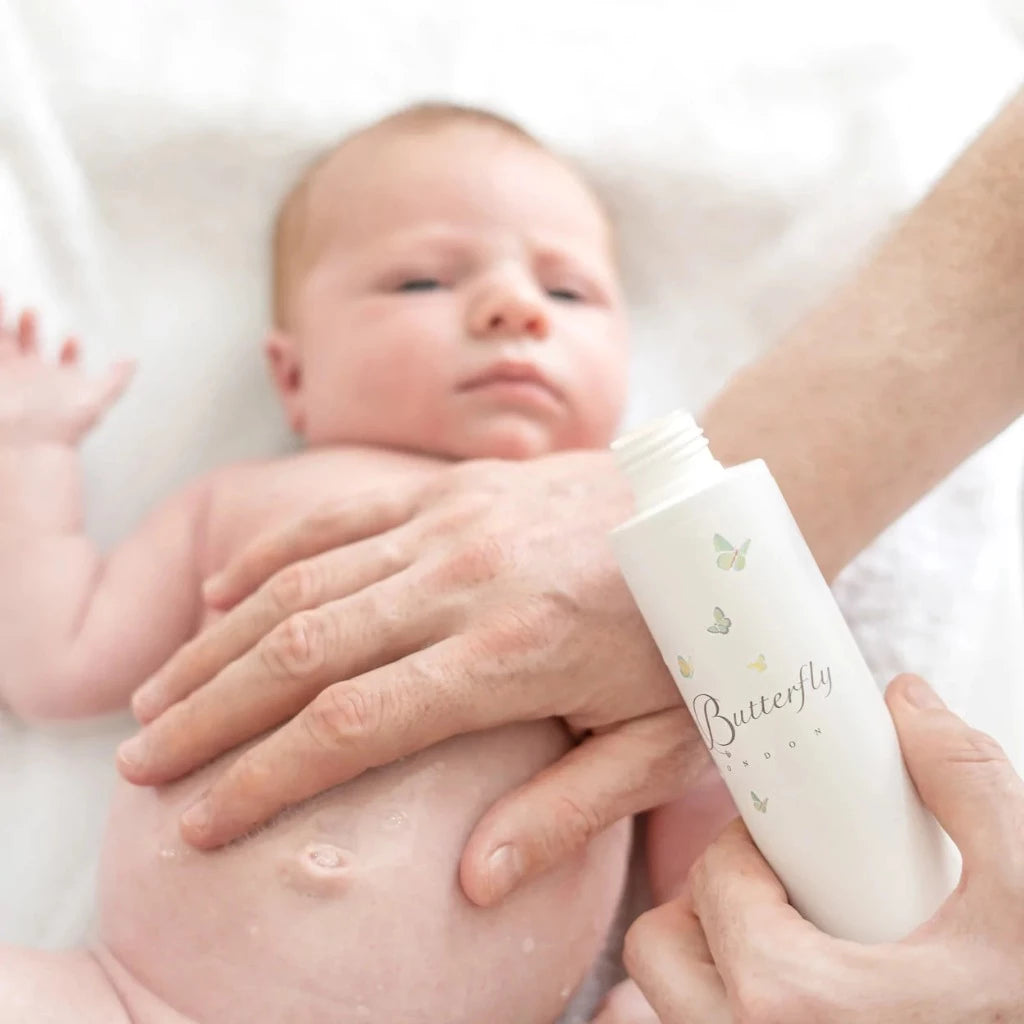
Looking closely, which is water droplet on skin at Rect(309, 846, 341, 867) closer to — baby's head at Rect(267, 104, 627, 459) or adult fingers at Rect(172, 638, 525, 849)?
adult fingers at Rect(172, 638, 525, 849)

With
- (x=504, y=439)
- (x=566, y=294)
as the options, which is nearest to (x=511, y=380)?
(x=504, y=439)

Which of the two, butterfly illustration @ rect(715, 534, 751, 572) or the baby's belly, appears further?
the baby's belly

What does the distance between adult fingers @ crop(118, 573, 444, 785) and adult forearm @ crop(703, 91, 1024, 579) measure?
27 centimetres

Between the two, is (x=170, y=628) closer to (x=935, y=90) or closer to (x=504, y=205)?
(x=504, y=205)

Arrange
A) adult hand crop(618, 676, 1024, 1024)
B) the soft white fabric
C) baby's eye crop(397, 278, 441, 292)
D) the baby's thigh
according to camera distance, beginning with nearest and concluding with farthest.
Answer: adult hand crop(618, 676, 1024, 1024), the baby's thigh, baby's eye crop(397, 278, 441, 292), the soft white fabric

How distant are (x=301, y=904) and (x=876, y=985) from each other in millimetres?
378

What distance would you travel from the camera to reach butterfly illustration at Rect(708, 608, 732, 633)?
0.61m

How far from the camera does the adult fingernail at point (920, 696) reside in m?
0.68

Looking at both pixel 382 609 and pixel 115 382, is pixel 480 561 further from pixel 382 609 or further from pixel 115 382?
pixel 115 382

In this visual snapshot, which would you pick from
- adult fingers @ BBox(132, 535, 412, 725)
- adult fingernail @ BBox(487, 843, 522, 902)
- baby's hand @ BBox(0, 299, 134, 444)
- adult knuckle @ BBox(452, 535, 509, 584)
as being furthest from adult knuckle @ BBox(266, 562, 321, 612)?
baby's hand @ BBox(0, 299, 134, 444)

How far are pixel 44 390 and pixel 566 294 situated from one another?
0.55 metres

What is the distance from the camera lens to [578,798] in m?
0.74

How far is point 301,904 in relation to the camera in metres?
0.73

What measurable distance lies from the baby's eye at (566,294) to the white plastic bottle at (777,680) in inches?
20.3
